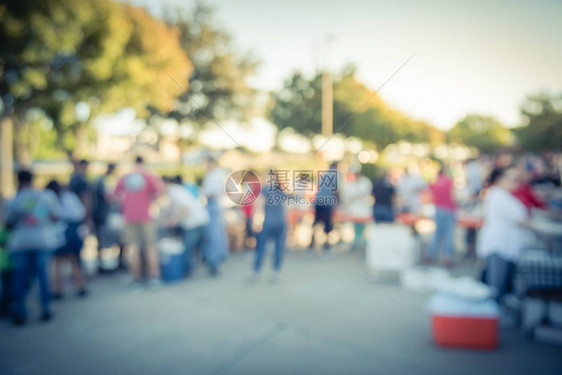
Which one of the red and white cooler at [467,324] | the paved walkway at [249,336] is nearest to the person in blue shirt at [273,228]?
the paved walkway at [249,336]

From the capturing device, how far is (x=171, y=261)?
4.74m

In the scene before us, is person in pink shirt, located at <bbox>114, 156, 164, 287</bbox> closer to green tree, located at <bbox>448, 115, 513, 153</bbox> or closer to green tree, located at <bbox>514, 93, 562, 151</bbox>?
green tree, located at <bbox>514, 93, 562, 151</bbox>

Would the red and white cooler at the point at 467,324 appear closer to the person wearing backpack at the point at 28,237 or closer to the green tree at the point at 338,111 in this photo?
the person wearing backpack at the point at 28,237

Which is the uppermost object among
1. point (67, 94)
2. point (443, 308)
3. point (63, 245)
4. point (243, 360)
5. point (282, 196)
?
point (67, 94)

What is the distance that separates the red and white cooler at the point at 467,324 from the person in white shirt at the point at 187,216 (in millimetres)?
3308

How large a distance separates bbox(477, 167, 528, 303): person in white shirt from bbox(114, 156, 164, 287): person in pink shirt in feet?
13.1

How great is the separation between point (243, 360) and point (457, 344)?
1.95m

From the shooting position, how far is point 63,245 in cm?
412

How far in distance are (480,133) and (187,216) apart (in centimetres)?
6503

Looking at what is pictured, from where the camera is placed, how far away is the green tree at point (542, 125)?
37.3 metres

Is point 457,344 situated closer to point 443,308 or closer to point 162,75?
point 443,308

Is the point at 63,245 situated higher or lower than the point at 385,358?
higher

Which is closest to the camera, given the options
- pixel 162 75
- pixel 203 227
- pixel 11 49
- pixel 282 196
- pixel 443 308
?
pixel 443 308

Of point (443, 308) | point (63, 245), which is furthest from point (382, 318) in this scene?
point (63, 245)
